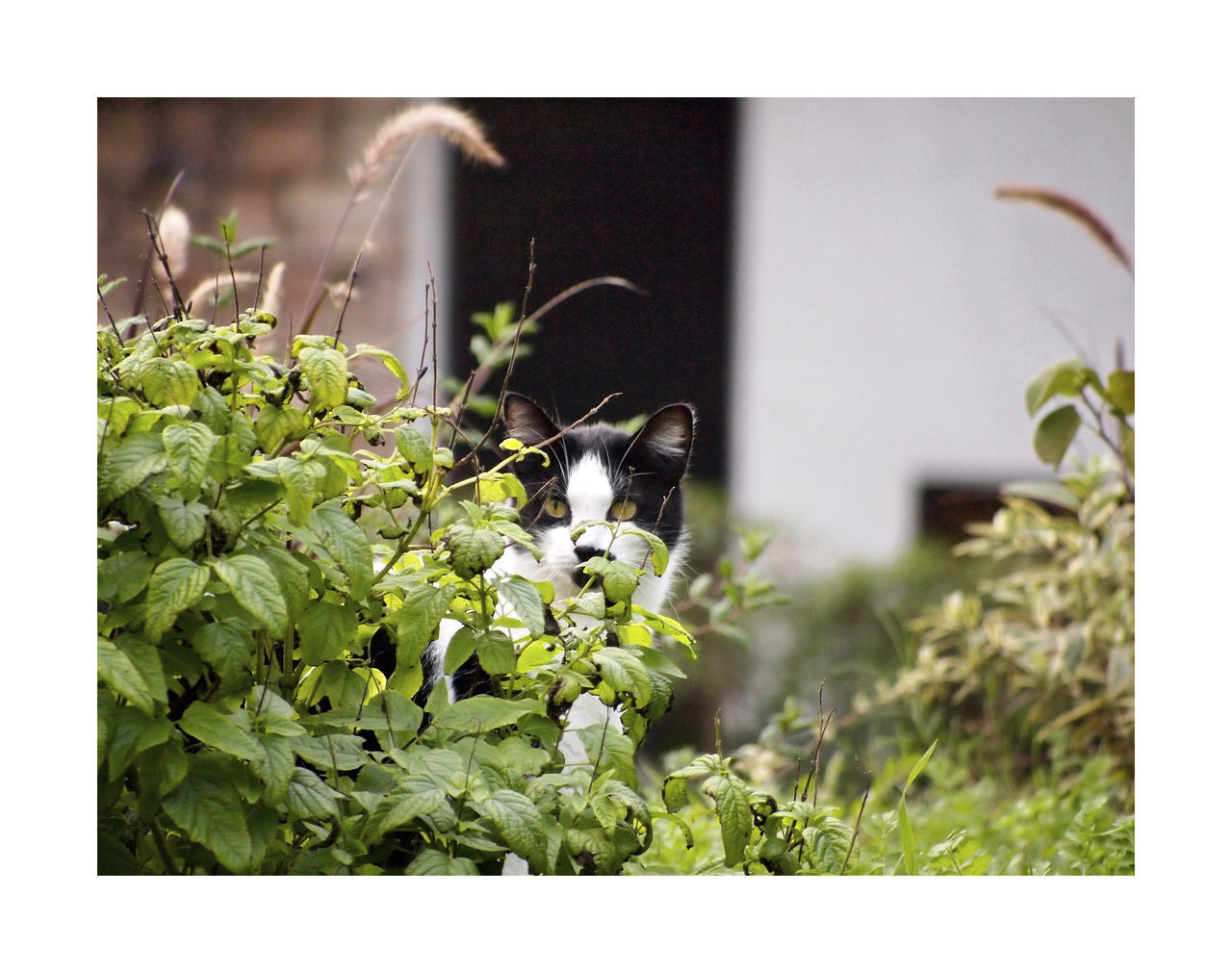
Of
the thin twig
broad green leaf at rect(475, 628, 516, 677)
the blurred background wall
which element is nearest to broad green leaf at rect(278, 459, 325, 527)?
broad green leaf at rect(475, 628, 516, 677)

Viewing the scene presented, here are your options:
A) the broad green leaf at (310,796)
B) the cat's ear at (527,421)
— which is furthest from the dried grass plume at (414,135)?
the broad green leaf at (310,796)

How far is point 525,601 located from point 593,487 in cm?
62

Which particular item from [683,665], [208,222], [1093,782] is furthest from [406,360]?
[1093,782]

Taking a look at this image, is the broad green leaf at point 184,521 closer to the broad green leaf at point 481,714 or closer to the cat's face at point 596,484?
the broad green leaf at point 481,714

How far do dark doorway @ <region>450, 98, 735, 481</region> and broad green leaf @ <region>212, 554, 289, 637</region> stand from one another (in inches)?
108

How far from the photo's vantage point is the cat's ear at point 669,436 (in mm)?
1736

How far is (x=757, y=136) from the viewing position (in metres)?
4.16

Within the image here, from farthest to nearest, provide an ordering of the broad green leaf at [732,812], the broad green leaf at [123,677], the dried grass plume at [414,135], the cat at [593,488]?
1. the cat at [593,488]
2. the dried grass plume at [414,135]
3. the broad green leaf at [732,812]
4. the broad green leaf at [123,677]

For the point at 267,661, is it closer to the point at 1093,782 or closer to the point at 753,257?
the point at 1093,782

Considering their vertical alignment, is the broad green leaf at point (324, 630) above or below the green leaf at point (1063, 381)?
below

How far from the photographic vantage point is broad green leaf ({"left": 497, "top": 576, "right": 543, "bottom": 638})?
1.08 metres

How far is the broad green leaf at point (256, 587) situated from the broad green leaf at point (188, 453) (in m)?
0.08

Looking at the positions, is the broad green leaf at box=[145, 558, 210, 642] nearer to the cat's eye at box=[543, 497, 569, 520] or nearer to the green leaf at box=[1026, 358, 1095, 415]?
the cat's eye at box=[543, 497, 569, 520]

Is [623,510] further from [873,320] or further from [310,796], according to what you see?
[873,320]
